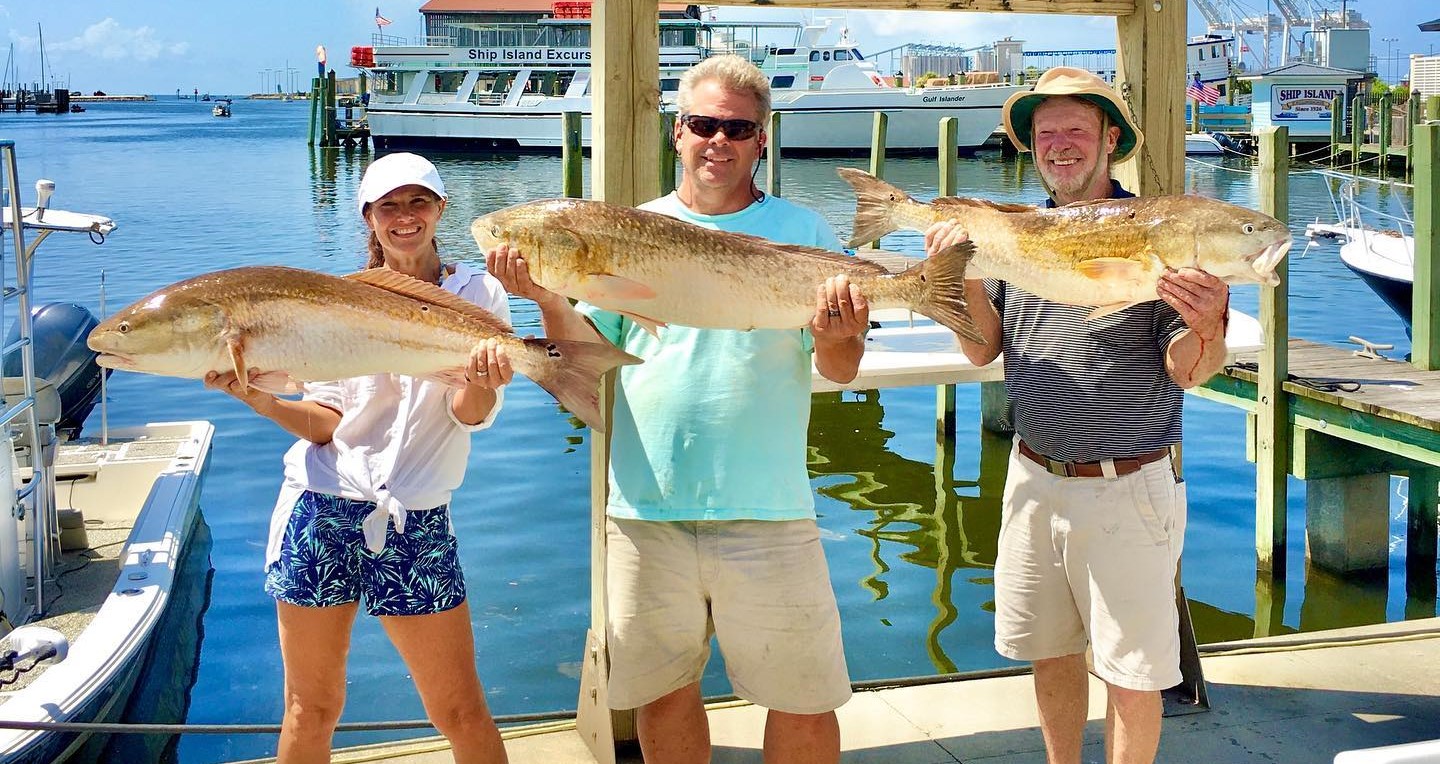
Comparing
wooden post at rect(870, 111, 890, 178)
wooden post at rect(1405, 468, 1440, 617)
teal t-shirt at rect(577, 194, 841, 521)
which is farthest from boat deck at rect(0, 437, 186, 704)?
wooden post at rect(1405, 468, 1440, 617)

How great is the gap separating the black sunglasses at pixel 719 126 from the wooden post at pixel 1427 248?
264 inches

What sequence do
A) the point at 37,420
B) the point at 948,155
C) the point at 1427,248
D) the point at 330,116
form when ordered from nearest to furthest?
the point at 37,420 < the point at 1427,248 < the point at 948,155 < the point at 330,116

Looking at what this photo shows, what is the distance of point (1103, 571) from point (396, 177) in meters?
2.27

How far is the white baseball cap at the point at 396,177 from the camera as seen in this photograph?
338 cm

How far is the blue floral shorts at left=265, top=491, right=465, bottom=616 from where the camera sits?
3350 mm

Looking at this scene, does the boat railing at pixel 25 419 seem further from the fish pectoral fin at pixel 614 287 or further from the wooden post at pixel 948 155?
the wooden post at pixel 948 155

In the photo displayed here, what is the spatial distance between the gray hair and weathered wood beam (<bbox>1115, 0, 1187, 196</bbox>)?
176 centimetres

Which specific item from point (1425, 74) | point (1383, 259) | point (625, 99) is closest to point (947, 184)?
point (1383, 259)

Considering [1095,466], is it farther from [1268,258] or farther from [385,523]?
[385,523]

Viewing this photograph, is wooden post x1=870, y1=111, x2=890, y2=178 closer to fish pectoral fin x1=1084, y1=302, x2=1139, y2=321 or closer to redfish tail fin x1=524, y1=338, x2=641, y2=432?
fish pectoral fin x1=1084, y1=302, x2=1139, y2=321

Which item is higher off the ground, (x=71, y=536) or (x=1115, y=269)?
(x=1115, y=269)

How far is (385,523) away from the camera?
334cm

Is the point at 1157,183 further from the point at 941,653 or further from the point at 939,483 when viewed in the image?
the point at 939,483

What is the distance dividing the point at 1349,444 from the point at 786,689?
659 cm
